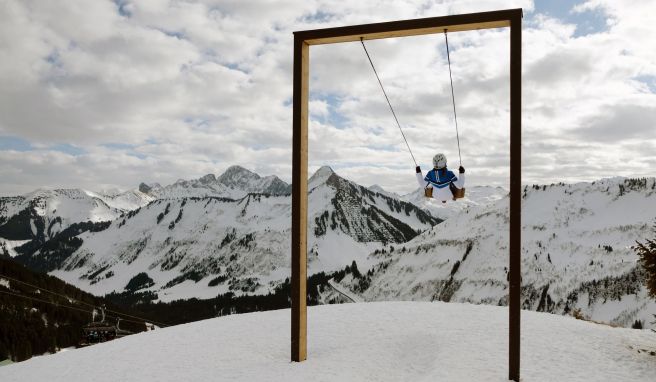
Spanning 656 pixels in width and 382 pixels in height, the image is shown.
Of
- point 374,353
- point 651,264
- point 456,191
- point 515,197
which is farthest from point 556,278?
point 515,197

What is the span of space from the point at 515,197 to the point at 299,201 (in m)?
5.47

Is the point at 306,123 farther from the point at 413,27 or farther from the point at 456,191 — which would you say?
the point at 456,191

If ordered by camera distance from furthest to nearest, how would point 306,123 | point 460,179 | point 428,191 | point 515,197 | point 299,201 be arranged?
1. point 428,191
2. point 460,179
3. point 306,123
4. point 299,201
5. point 515,197

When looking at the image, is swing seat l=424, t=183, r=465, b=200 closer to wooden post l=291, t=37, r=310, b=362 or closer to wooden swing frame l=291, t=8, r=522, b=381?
wooden swing frame l=291, t=8, r=522, b=381

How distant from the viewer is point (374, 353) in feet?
47.6

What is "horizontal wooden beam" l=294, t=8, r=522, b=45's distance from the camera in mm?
12453

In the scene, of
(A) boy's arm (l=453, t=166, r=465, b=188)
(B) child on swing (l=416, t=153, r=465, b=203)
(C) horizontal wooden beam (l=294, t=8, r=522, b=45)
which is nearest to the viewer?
(C) horizontal wooden beam (l=294, t=8, r=522, b=45)

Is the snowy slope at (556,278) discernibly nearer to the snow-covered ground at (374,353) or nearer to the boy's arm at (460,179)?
the snow-covered ground at (374,353)

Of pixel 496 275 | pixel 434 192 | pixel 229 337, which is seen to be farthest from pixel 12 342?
pixel 496 275

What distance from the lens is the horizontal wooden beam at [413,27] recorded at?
40.9ft

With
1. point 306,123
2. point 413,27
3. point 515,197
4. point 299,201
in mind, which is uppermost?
point 413,27

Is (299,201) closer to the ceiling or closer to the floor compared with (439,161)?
closer to the floor

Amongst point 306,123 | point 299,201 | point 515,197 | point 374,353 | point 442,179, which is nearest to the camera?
point 515,197

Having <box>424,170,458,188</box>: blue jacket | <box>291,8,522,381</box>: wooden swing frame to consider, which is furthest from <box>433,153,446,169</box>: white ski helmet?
<box>291,8,522,381</box>: wooden swing frame
